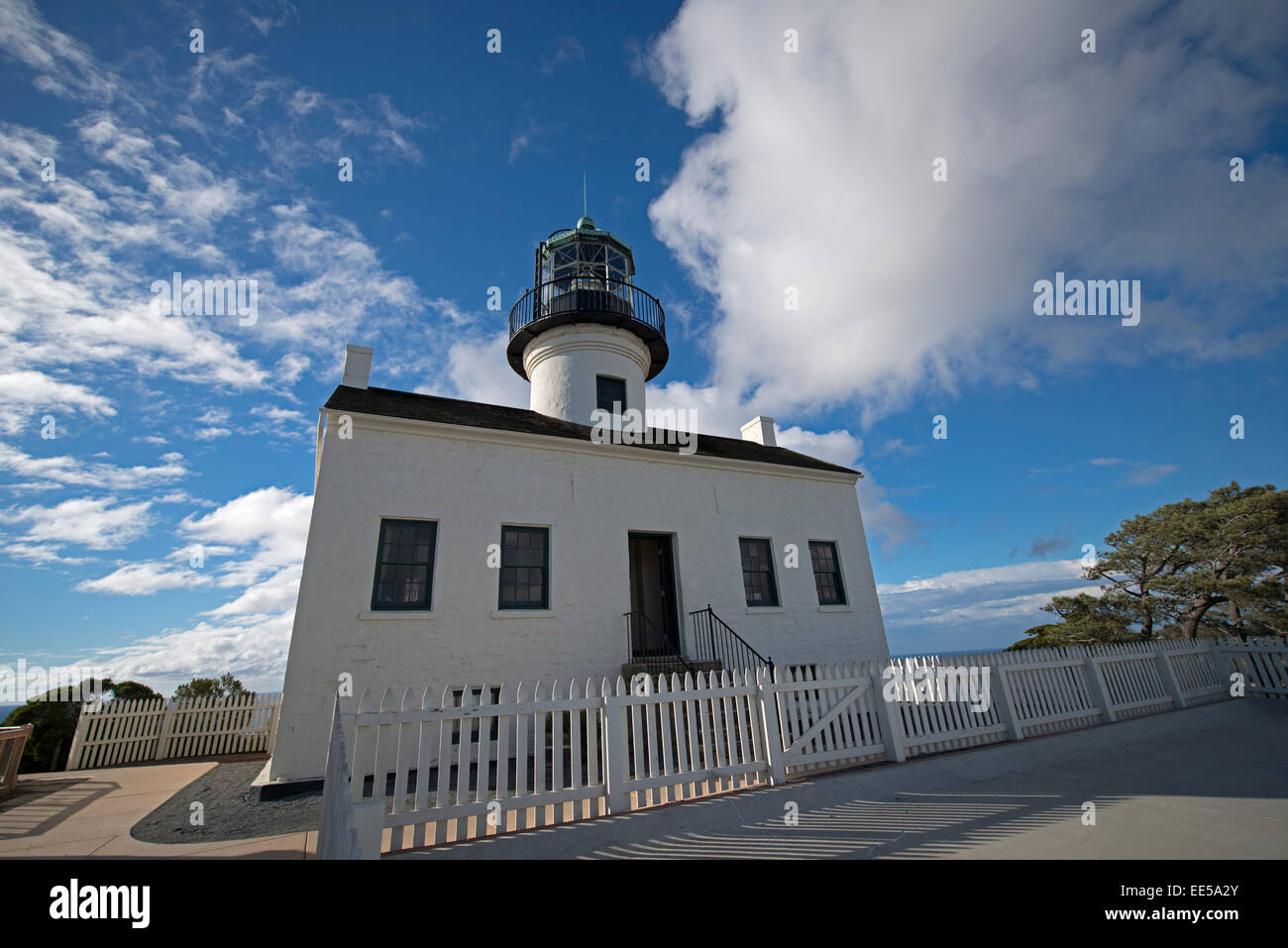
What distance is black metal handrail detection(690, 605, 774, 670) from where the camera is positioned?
10.7m

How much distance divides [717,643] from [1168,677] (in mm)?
8632

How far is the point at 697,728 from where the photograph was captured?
644 cm

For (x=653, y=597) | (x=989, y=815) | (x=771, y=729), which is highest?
(x=653, y=597)

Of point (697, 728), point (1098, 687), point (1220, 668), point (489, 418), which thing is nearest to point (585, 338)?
point (489, 418)

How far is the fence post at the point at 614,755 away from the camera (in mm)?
4945

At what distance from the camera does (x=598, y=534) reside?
34.2ft

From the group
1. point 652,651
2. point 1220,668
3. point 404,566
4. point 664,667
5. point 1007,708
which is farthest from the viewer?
point 1220,668

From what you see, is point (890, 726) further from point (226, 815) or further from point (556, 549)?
point (226, 815)

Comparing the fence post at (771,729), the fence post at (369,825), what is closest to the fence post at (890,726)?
the fence post at (771,729)

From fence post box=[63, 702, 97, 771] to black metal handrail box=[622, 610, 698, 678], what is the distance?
1028 centimetres
